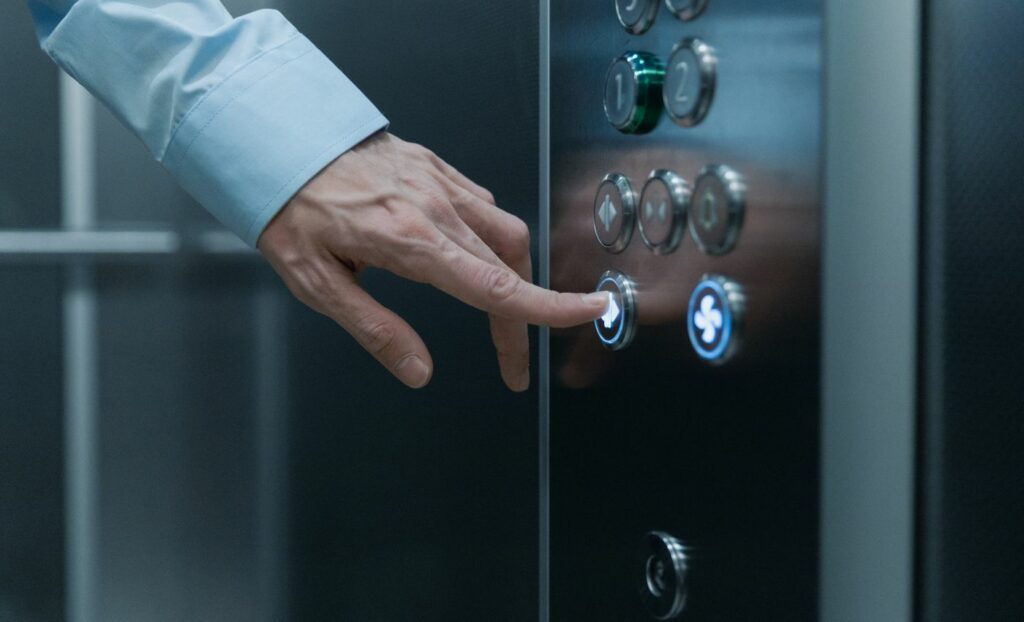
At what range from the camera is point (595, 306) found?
19.1 inches

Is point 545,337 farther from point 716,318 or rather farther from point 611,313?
point 716,318

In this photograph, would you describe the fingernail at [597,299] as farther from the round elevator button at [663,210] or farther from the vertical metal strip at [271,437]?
the vertical metal strip at [271,437]

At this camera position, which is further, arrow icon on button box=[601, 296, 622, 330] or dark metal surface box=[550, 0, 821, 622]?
arrow icon on button box=[601, 296, 622, 330]

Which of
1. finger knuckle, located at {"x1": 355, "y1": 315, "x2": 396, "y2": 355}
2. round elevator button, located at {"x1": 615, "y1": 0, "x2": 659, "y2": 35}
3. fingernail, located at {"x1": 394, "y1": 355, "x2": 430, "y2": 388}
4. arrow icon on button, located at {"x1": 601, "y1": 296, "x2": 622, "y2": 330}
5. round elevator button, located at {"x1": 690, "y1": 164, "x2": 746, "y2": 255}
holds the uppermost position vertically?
round elevator button, located at {"x1": 615, "y1": 0, "x2": 659, "y2": 35}

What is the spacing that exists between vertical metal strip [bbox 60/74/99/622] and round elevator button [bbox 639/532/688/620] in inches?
19.2

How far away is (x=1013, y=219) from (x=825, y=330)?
72mm

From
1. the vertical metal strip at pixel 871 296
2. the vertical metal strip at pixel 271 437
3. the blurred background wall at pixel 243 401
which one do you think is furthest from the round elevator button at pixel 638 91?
the vertical metal strip at pixel 271 437

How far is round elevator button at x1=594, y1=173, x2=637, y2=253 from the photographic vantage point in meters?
0.48

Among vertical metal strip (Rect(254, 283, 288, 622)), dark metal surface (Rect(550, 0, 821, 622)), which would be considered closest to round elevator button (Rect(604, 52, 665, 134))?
Result: dark metal surface (Rect(550, 0, 821, 622))

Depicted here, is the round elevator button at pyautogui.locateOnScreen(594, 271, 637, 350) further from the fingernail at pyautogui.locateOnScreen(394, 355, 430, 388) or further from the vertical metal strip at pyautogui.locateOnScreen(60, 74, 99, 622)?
the vertical metal strip at pyautogui.locateOnScreen(60, 74, 99, 622)

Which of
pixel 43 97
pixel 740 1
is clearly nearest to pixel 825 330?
pixel 740 1

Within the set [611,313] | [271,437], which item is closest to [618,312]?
[611,313]

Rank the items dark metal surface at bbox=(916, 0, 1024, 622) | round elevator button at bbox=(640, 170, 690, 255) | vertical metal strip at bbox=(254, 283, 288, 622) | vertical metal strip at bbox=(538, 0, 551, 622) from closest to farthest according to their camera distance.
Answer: dark metal surface at bbox=(916, 0, 1024, 622), round elevator button at bbox=(640, 170, 690, 255), vertical metal strip at bbox=(538, 0, 551, 622), vertical metal strip at bbox=(254, 283, 288, 622)

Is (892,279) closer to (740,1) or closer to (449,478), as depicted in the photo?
(740,1)
